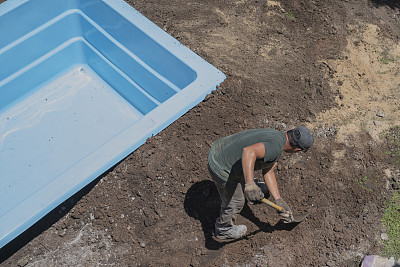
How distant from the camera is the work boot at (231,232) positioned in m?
3.01

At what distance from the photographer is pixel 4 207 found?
3.56 metres

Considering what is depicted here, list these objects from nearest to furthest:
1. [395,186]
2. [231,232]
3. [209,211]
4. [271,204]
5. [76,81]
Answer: [271,204] → [231,232] → [209,211] → [395,186] → [76,81]

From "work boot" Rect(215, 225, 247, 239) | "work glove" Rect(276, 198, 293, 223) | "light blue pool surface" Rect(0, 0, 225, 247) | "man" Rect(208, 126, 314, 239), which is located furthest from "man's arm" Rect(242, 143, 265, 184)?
"light blue pool surface" Rect(0, 0, 225, 247)

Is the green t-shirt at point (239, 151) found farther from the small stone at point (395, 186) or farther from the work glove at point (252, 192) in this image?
the small stone at point (395, 186)

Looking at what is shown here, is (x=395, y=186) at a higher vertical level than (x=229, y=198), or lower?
lower

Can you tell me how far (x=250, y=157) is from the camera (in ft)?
8.11

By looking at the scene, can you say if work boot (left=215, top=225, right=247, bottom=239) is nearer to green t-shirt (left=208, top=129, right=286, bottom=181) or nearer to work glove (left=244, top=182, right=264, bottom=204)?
green t-shirt (left=208, top=129, right=286, bottom=181)

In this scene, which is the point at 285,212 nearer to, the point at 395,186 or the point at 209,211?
the point at 209,211

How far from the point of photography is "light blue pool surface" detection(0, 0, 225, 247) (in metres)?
3.74

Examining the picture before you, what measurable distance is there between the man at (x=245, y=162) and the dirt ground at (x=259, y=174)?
A: 370mm

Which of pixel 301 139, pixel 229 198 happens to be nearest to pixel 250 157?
pixel 301 139

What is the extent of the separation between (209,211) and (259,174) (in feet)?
1.94

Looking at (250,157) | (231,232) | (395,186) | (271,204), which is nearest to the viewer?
(250,157)

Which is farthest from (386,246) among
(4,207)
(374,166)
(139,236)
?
(4,207)
